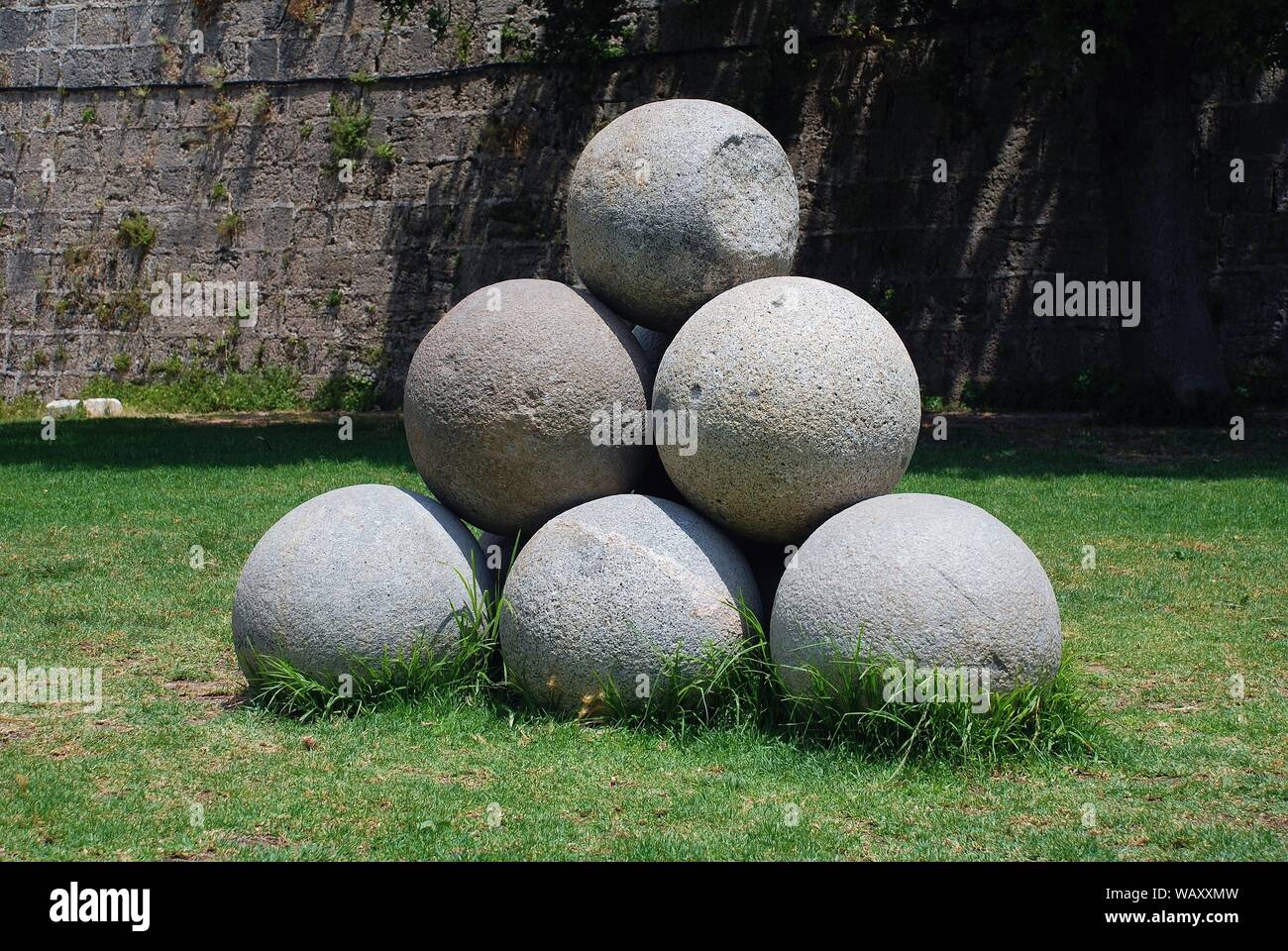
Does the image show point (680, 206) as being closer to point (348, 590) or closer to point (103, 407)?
point (348, 590)

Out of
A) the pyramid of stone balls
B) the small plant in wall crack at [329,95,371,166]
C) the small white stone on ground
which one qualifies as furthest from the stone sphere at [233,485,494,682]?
the small white stone on ground

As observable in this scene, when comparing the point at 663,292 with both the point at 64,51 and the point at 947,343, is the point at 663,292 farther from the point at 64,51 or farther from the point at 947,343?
the point at 64,51

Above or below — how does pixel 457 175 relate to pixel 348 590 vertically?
above

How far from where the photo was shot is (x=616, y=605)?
5133 millimetres

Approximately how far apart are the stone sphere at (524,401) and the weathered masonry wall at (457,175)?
996 centimetres

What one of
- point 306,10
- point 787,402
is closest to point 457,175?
point 306,10

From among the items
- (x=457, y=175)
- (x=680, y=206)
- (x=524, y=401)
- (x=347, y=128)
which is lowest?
(x=524, y=401)

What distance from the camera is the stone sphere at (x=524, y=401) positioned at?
5535 mm

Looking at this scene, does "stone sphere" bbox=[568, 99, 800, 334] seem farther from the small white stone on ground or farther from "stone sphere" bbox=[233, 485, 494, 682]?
the small white stone on ground

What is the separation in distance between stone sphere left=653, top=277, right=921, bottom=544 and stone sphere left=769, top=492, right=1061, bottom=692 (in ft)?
0.87

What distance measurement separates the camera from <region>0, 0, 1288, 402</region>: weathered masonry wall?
1533 centimetres

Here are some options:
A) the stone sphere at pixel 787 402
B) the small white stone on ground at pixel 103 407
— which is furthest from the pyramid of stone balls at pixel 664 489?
the small white stone on ground at pixel 103 407

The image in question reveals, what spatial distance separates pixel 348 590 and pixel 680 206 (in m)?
2.06

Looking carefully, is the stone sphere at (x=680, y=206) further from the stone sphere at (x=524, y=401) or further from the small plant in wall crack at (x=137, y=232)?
the small plant in wall crack at (x=137, y=232)
